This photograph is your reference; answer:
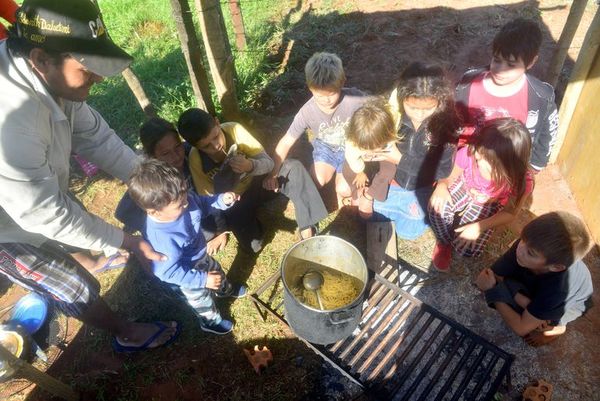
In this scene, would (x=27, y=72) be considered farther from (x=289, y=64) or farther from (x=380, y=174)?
(x=289, y=64)

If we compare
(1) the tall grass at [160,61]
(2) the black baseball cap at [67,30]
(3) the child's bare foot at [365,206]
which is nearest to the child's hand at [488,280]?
(3) the child's bare foot at [365,206]

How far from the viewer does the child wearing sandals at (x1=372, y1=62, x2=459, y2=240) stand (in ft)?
8.81

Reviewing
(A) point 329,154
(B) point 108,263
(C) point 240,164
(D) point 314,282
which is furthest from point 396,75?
(B) point 108,263

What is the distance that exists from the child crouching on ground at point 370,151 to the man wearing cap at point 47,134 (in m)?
1.62

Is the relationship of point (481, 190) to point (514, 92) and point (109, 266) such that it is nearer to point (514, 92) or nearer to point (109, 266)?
point (514, 92)

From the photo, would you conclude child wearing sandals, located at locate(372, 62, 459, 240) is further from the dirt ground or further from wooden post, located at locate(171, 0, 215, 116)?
wooden post, located at locate(171, 0, 215, 116)

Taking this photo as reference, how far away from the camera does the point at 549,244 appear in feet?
6.62

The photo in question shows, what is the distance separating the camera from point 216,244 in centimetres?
353

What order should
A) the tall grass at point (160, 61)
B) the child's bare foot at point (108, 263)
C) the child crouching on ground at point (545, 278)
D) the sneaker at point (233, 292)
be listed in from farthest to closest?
the tall grass at point (160, 61)
the child's bare foot at point (108, 263)
the sneaker at point (233, 292)
the child crouching on ground at point (545, 278)

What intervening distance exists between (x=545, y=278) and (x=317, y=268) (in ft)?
4.47

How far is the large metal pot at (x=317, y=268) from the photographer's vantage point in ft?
6.90

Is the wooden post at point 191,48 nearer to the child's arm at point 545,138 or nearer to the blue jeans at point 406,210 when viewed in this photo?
the blue jeans at point 406,210

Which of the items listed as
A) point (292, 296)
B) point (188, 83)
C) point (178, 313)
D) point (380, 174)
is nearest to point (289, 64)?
point (188, 83)

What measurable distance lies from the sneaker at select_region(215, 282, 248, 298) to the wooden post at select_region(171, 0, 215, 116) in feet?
5.67
